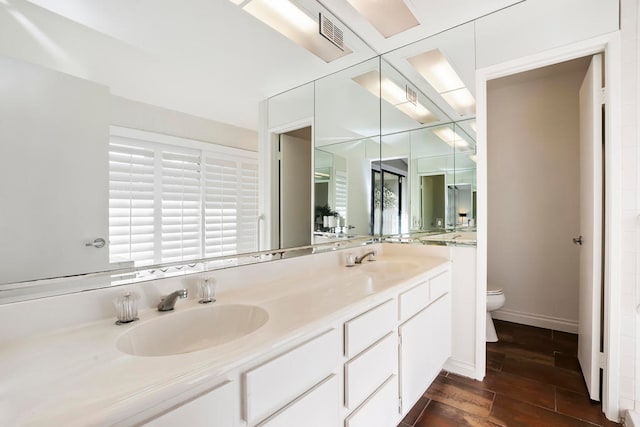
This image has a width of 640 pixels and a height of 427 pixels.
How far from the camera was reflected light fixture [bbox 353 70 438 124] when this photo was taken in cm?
253

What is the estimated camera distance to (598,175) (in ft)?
6.03

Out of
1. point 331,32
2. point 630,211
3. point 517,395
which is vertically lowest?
point 517,395

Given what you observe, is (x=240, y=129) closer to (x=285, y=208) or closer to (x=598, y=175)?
(x=285, y=208)

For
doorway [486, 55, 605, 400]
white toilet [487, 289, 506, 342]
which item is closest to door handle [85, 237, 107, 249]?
white toilet [487, 289, 506, 342]

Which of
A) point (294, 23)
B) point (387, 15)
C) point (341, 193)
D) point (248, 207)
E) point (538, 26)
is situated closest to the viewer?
point (248, 207)

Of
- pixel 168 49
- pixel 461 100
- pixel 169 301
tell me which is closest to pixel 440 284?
pixel 461 100

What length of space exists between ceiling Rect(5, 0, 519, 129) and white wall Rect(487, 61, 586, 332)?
6.15 ft

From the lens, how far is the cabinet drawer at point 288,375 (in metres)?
0.79

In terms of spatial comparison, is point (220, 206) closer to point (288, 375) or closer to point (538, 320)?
point (288, 375)

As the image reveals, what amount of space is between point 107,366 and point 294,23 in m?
1.91

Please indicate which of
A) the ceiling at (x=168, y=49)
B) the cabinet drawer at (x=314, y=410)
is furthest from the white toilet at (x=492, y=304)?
the ceiling at (x=168, y=49)

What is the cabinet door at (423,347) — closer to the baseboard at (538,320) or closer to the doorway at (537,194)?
the doorway at (537,194)

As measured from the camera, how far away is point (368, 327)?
1.28 metres

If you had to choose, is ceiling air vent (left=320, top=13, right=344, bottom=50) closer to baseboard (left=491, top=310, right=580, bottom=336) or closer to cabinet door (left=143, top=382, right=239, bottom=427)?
cabinet door (left=143, top=382, right=239, bottom=427)
